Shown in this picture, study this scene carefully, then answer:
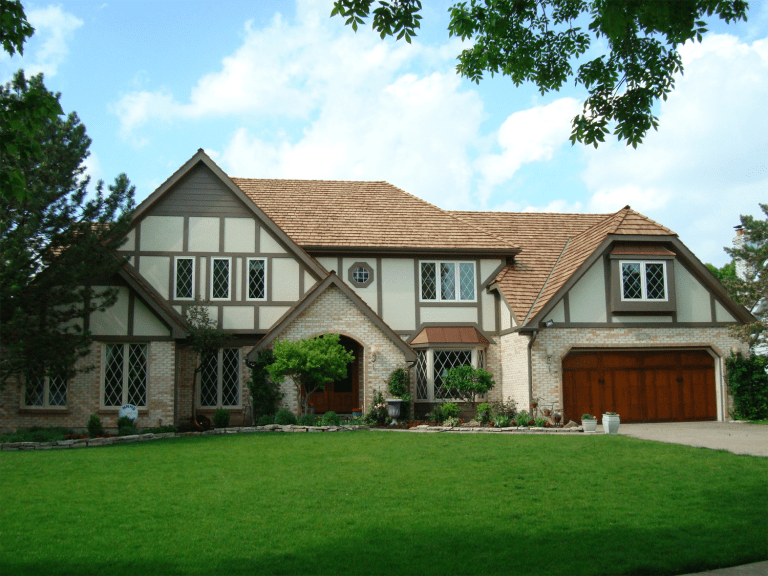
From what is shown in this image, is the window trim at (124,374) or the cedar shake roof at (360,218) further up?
the cedar shake roof at (360,218)

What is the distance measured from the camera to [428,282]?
76.0 feet

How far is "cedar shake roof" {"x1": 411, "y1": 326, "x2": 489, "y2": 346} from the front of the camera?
21953 millimetres

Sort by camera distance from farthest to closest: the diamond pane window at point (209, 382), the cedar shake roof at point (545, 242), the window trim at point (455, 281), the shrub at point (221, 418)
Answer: the window trim at point (455, 281) → the cedar shake roof at point (545, 242) → the diamond pane window at point (209, 382) → the shrub at point (221, 418)

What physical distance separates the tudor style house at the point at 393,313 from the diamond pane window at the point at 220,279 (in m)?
0.04

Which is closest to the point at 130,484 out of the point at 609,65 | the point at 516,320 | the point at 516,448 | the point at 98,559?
the point at 98,559

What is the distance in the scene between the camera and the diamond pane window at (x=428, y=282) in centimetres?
2306

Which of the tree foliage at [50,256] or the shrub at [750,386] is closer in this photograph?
the tree foliage at [50,256]

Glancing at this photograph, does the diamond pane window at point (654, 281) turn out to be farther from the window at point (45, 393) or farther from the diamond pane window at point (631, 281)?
the window at point (45, 393)

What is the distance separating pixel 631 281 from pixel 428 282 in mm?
6446

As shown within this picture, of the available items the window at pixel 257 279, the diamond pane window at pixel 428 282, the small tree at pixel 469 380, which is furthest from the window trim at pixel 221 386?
the small tree at pixel 469 380

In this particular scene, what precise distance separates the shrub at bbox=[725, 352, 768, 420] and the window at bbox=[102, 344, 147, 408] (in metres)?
17.5


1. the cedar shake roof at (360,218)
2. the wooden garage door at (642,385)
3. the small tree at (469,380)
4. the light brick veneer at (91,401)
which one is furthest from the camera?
the cedar shake roof at (360,218)

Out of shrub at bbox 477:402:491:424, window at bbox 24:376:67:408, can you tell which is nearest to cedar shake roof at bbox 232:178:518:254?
shrub at bbox 477:402:491:424

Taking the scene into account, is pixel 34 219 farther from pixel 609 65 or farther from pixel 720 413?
pixel 720 413
